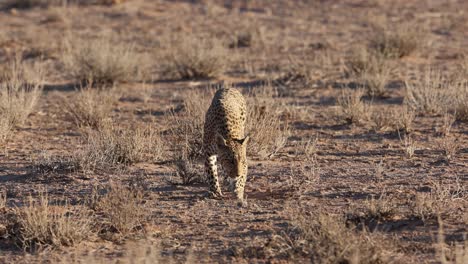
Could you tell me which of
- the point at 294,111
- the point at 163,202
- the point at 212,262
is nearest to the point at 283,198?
the point at 163,202

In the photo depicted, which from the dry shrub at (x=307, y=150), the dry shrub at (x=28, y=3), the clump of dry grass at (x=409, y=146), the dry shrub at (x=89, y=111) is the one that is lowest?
the dry shrub at (x=28, y=3)

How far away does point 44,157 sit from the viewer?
1026 centimetres

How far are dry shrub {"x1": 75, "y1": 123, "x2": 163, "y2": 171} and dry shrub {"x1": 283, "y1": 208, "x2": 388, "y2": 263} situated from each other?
11.5 ft

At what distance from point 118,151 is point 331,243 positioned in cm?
429

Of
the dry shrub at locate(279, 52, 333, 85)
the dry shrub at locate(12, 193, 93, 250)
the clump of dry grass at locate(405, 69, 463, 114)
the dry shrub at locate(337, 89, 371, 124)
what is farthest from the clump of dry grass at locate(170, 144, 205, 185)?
the dry shrub at locate(279, 52, 333, 85)

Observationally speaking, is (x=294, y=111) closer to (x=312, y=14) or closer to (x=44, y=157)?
(x=44, y=157)

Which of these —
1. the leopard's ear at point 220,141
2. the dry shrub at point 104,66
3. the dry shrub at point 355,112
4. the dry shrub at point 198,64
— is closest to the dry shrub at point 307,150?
the dry shrub at point 355,112

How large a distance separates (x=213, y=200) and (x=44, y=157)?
2.57 m

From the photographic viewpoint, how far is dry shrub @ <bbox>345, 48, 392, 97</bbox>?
15000 mm

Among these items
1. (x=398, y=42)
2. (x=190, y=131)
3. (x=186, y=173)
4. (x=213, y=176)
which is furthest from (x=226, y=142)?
(x=398, y=42)

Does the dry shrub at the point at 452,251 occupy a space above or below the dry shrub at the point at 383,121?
above

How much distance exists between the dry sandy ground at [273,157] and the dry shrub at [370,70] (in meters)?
0.27

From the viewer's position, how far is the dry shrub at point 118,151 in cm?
1009

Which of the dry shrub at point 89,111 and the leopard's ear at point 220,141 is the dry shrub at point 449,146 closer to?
the leopard's ear at point 220,141
